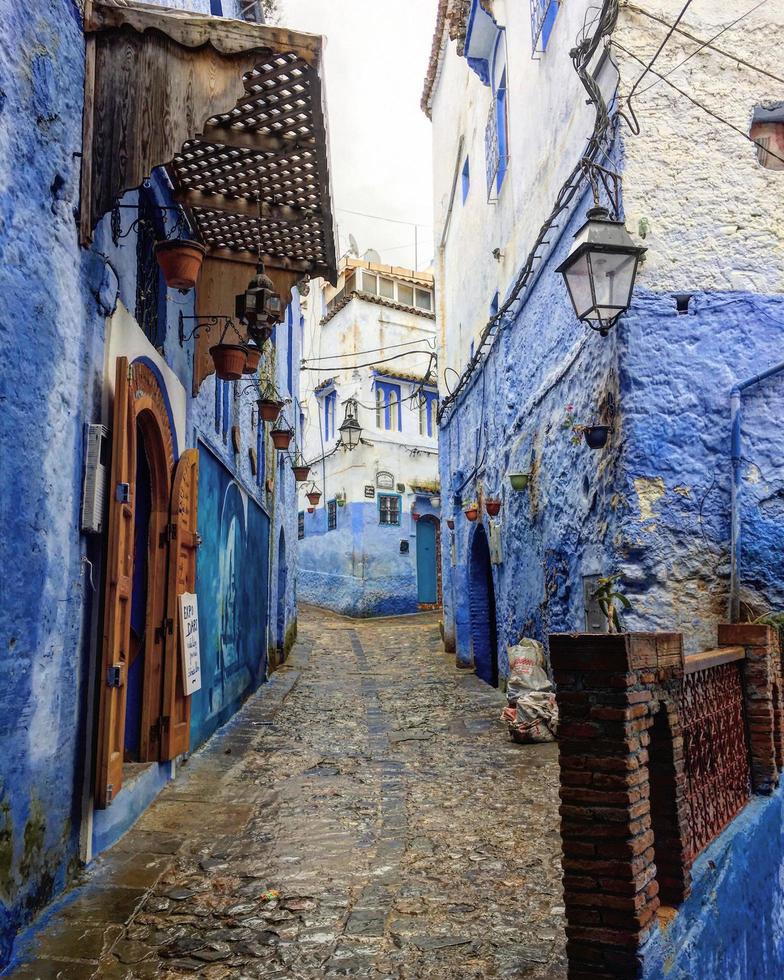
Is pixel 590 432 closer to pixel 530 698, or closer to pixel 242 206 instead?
pixel 530 698

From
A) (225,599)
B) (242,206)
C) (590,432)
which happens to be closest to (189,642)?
(225,599)

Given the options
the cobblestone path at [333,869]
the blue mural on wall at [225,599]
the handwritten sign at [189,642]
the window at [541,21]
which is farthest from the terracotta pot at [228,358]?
the window at [541,21]

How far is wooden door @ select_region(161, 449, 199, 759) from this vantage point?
5684mm

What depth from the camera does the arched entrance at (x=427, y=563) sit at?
23984 millimetres

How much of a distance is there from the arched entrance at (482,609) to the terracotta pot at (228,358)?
6.57 metres

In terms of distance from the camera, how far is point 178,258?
500 cm

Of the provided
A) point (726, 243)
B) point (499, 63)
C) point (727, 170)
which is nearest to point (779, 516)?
point (726, 243)

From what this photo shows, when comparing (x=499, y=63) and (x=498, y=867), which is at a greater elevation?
(x=499, y=63)

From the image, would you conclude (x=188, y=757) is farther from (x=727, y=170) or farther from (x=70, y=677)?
(x=727, y=170)

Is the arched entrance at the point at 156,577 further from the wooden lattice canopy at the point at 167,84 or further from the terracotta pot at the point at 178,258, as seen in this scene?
the wooden lattice canopy at the point at 167,84

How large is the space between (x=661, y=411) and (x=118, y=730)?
4.59 meters

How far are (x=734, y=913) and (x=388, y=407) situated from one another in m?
20.1

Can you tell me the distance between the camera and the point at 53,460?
12.2 ft

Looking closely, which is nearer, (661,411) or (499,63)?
(661,411)
